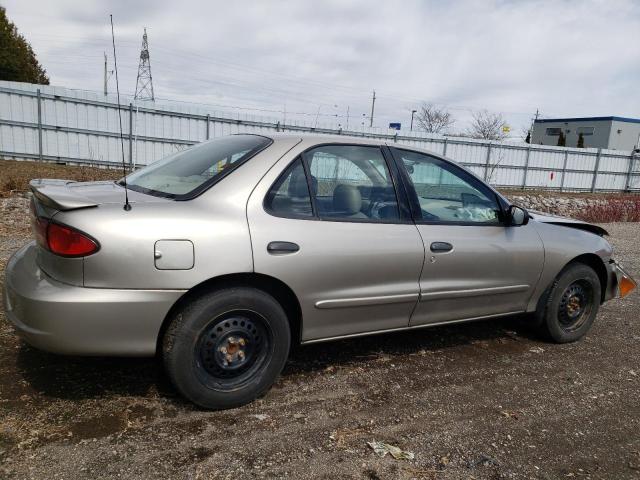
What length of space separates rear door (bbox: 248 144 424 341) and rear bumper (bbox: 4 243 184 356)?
64cm

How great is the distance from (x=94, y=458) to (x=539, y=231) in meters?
3.48

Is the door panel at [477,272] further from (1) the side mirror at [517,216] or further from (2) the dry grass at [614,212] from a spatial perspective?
(2) the dry grass at [614,212]

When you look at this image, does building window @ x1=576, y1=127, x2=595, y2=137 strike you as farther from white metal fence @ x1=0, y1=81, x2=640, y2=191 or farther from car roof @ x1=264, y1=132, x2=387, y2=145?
car roof @ x1=264, y1=132, x2=387, y2=145

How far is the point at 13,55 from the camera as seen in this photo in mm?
32469

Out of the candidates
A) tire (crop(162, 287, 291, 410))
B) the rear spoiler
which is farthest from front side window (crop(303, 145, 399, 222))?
the rear spoiler

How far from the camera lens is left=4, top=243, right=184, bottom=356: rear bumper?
8.41ft

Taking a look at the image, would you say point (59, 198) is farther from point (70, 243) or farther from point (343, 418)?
point (343, 418)

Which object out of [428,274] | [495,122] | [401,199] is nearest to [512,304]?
A: [428,274]

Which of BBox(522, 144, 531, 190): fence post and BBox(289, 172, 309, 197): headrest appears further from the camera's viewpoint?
BBox(522, 144, 531, 190): fence post

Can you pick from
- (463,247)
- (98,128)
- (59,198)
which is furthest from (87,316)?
(98,128)

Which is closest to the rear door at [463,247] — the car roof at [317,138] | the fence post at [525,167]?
the car roof at [317,138]

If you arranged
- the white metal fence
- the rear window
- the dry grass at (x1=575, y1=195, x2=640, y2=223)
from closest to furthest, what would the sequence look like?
the rear window
the white metal fence
the dry grass at (x1=575, y1=195, x2=640, y2=223)

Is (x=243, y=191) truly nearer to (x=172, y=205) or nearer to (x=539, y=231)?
(x=172, y=205)

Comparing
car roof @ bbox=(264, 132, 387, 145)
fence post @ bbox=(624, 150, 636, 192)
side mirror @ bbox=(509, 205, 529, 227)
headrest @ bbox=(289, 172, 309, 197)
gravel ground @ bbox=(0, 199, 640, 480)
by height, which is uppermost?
fence post @ bbox=(624, 150, 636, 192)
